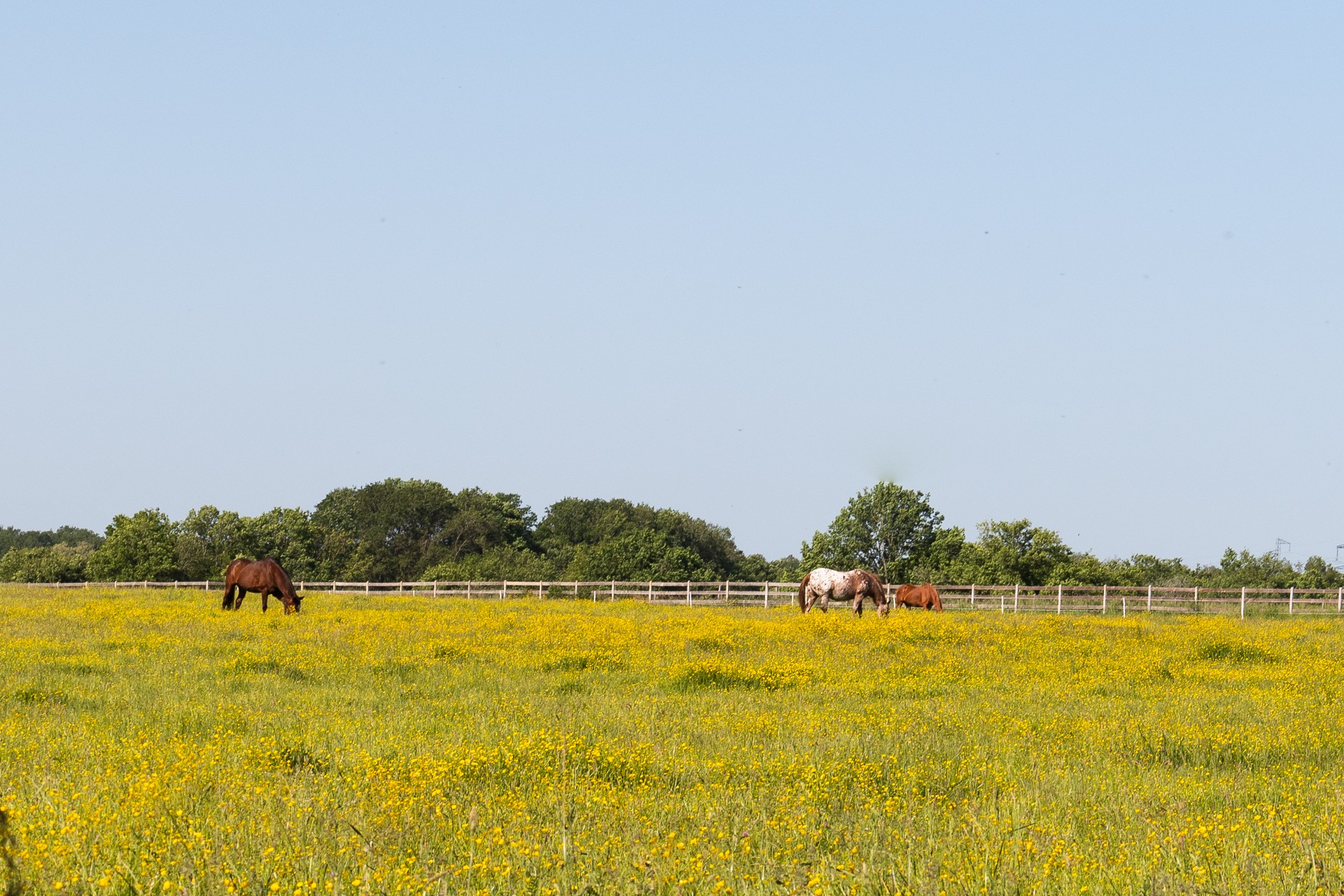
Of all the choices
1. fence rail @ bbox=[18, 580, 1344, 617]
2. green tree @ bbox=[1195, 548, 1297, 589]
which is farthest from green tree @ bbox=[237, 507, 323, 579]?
green tree @ bbox=[1195, 548, 1297, 589]

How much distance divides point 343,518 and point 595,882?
97.0m

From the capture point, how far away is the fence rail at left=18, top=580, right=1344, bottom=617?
39375 mm

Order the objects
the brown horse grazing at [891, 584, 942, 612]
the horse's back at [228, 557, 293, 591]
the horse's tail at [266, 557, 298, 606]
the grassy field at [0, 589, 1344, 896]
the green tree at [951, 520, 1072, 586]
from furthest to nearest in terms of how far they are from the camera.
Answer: the green tree at [951, 520, 1072, 586], the brown horse grazing at [891, 584, 942, 612], the horse's back at [228, 557, 293, 591], the horse's tail at [266, 557, 298, 606], the grassy field at [0, 589, 1344, 896]

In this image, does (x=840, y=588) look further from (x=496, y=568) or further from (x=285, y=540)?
(x=285, y=540)

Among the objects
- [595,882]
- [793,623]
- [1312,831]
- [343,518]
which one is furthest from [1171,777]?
[343,518]

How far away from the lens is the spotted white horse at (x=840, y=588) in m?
36.8

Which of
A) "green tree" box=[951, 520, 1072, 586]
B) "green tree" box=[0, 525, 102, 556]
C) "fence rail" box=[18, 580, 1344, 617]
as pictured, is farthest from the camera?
"green tree" box=[0, 525, 102, 556]

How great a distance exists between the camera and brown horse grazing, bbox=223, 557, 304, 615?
32.2 metres

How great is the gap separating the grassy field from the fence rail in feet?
69.9

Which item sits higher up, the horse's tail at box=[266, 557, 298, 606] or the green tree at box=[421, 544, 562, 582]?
the horse's tail at box=[266, 557, 298, 606]

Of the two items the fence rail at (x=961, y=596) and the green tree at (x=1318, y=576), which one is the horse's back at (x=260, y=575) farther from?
the green tree at (x=1318, y=576)

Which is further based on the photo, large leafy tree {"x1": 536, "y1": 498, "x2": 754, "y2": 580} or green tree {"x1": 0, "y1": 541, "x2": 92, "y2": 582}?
large leafy tree {"x1": 536, "y1": 498, "x2": 754, "y2": 580}

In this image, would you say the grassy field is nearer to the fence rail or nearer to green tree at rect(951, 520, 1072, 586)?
the fence rail

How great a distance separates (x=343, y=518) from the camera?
9812 centimetres
